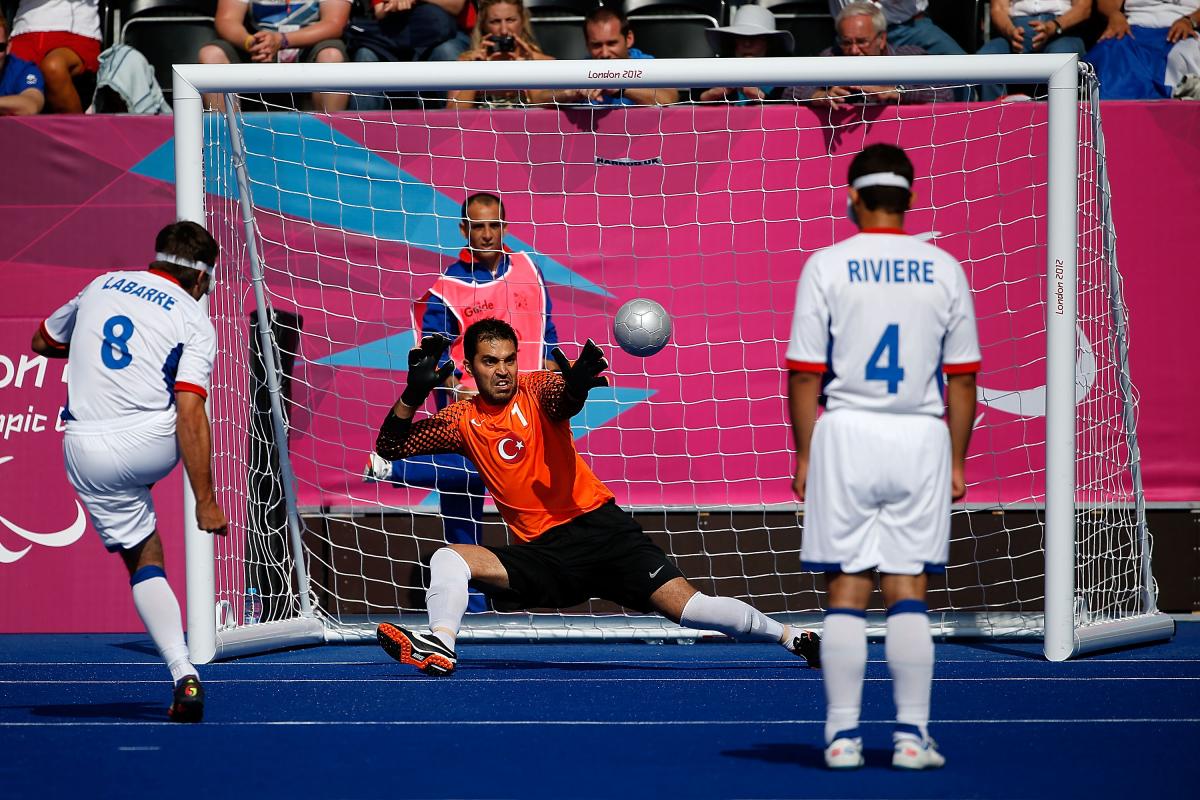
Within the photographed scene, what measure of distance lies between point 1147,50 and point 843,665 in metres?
6.91

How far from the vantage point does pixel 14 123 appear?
8.95m

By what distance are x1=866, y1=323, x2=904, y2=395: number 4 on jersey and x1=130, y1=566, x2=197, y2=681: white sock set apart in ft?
9.49

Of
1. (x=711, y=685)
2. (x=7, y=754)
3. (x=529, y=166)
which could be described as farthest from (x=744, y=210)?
(x=7, y=754)

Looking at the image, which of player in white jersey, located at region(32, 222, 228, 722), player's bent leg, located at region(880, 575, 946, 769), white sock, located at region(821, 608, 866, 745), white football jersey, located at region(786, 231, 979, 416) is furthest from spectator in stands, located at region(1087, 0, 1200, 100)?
player in white jersey, located at region(32, 222, 228, 722)

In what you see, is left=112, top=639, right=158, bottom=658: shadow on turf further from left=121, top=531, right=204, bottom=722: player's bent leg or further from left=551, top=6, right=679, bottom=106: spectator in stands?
left=551, top=6, right=679, bottom=106: spectator in stands

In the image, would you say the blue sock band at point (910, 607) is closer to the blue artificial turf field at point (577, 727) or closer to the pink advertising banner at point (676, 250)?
the blue artificial turf field at point (577, 727)

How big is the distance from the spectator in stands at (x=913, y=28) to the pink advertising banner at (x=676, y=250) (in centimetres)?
136

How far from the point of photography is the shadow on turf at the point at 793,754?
469 cm

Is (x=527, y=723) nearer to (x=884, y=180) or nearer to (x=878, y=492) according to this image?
(x=878, y=492)

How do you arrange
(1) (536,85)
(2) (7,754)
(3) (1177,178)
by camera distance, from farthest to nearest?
1. (3) (1177,178)
2. (1) (536,85)
3. (2) (7,754)

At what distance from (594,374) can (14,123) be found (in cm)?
466

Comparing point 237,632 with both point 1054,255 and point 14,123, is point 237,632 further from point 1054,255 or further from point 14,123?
point 1054,255

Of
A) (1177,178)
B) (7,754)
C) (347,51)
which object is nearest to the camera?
(7,754)

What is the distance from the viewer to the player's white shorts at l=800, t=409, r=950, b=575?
4441 mm
